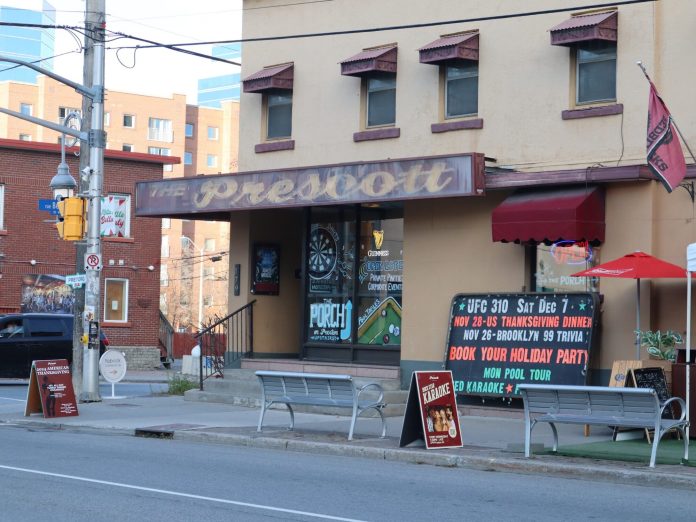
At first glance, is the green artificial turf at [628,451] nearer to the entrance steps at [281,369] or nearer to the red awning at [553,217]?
the red awning at [553,217]

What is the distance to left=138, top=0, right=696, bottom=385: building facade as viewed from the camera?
16766mm

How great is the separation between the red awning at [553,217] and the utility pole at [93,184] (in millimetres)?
7967

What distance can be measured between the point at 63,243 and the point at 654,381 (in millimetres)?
28392

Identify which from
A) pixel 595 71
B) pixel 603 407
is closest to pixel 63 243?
pixel 595 71

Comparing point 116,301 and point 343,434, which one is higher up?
point 116,301

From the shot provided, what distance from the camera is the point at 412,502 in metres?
10.3

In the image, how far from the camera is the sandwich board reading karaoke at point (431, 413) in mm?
13891

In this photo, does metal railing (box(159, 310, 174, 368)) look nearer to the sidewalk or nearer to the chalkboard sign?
the sidewalk

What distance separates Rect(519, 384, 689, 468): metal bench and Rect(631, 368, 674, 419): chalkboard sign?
1300 mm

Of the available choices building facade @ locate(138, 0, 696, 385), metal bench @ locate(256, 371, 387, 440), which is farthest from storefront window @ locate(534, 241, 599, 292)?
metal bench @ locate(256, 371, 387, 440)

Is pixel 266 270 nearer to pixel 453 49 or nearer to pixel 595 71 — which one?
pixel 453 49

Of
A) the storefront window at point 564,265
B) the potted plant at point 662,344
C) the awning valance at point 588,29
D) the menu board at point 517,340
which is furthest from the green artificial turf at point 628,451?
the awning valance at point 588,29

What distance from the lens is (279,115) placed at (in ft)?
72.1

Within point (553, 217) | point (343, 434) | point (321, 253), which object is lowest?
point (343, 434)
